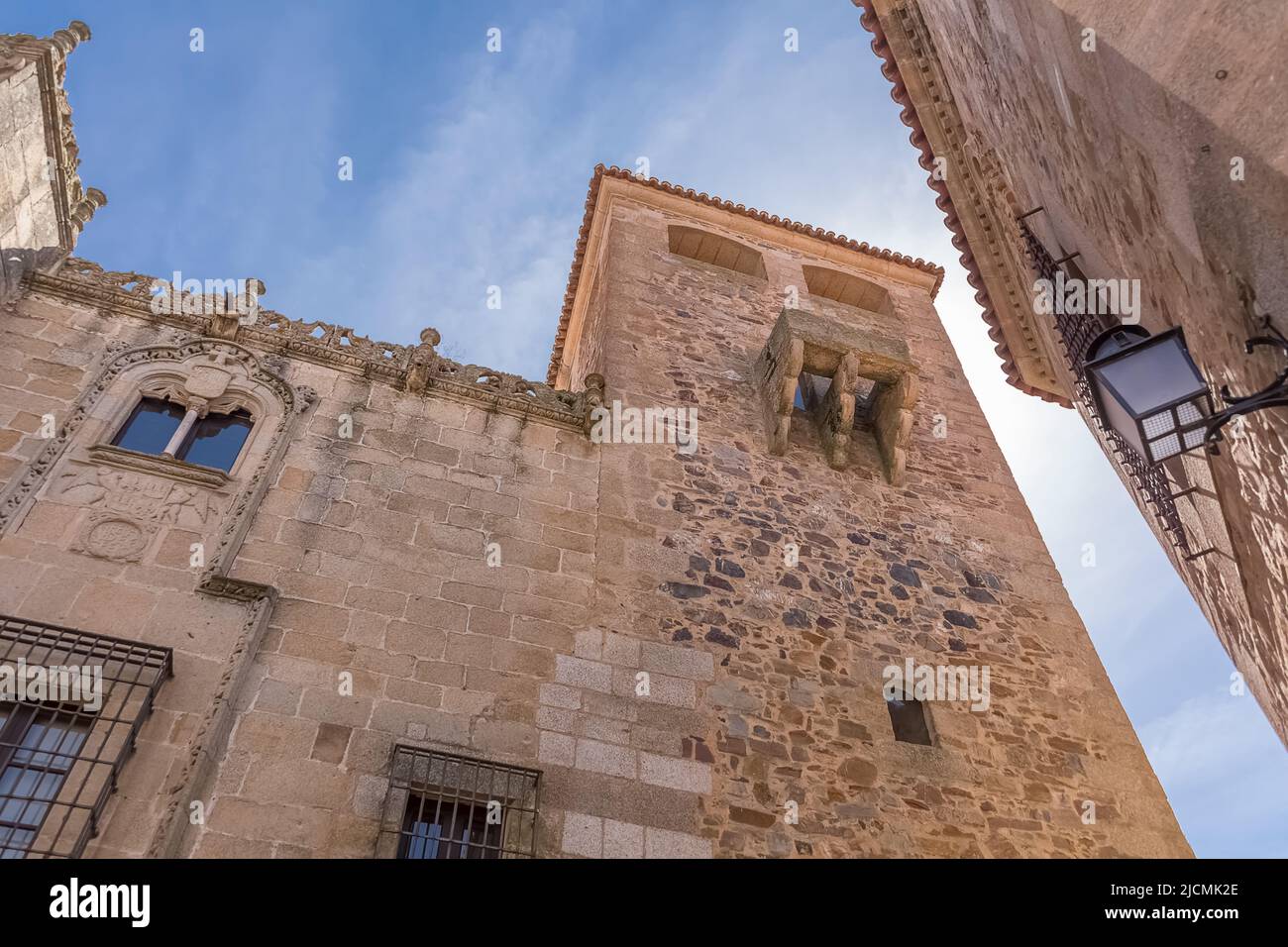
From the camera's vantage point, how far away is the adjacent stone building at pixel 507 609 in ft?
20.0

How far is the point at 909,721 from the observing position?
7992 mm

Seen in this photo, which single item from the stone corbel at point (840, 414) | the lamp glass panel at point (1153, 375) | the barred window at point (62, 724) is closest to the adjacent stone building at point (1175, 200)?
the lamp glass panel at point (1153, 375)

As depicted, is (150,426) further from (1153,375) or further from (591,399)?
(1153,375)

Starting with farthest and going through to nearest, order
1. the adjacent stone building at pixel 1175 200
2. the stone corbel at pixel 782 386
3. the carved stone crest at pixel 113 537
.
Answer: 1. the stone corbel at pixel 782 386
2. the carved stone crest at pixel 113 537
3. the adjacent stone building at pixel 1175 200

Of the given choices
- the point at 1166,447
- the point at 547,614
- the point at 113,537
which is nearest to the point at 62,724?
the point at 113,537

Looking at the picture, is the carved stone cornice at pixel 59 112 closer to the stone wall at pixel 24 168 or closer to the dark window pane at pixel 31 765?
the stone wall at pixel 24 168

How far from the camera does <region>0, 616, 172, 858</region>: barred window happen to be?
17.5 feet

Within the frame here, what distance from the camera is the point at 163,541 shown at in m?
6.96

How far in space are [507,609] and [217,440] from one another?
2.87 m

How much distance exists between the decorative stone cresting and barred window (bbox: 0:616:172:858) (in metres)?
6.38

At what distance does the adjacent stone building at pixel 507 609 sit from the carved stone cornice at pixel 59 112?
1027mm

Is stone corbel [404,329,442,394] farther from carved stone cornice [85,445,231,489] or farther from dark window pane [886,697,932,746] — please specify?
dark window pane [886,697,932,746]

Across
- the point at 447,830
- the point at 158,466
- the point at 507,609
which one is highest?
the point at 158,466
